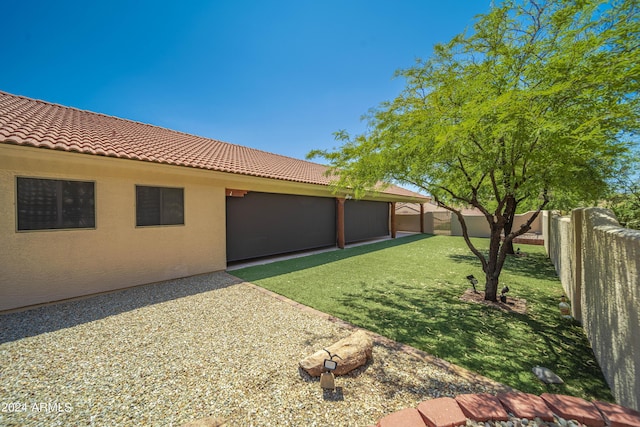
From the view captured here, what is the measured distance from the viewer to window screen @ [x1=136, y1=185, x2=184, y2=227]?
276 inches

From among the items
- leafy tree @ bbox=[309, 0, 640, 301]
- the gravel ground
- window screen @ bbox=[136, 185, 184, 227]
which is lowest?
the gravel ground

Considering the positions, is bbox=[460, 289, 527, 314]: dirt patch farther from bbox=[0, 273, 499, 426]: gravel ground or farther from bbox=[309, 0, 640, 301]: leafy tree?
bbox=[0, 273, 499, 426]: gravel ground

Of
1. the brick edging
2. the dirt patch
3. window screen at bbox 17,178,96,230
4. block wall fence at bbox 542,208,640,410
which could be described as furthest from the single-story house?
the brick edging

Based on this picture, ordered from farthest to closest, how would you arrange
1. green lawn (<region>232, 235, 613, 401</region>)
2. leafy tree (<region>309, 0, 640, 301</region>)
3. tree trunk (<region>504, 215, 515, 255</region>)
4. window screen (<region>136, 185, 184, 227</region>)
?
window screen (<region>136, 185, 184, 227</region>) < tree trunk (<region>504, 215, 515, 255</region>) < green lawn (<region>232, 235, 613, 401</region>) < leafy tree (<region>309, 0, 640, 301</region>)

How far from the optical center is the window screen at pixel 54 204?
539cm

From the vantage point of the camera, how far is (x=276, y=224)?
11352mm

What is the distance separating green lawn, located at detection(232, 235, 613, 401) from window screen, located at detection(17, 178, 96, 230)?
4.58 meters

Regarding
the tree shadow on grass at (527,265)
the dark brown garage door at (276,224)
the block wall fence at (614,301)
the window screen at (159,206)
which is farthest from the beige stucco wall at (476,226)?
the window screen at (159,206)

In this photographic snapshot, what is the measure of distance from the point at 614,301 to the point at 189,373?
5513 millimetres

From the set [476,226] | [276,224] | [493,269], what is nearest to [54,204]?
[276,224]

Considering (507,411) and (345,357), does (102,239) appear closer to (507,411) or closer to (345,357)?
(345,357)

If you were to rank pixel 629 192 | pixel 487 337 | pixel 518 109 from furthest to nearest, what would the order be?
pixel 629 192
pixel 487 337
pixel 518 109

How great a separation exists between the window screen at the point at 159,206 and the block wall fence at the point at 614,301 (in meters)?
9.56

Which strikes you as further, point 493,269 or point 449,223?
point 449,223
